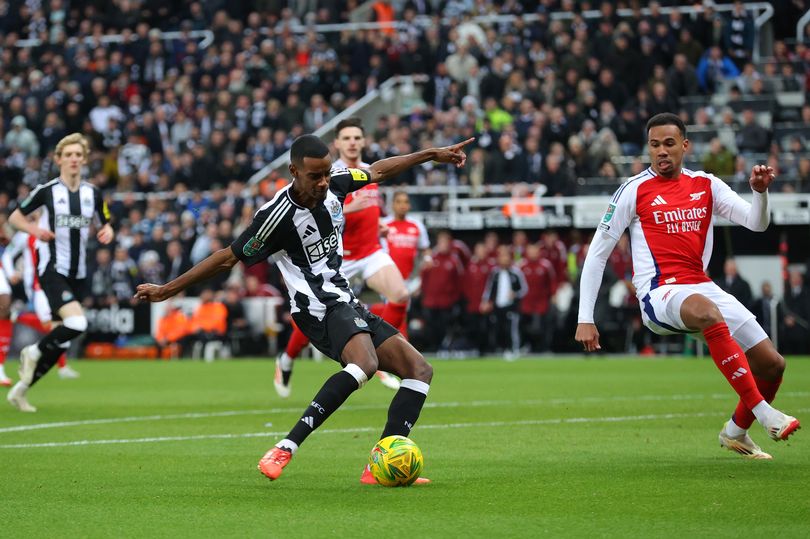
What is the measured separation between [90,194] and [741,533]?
9.75 meters

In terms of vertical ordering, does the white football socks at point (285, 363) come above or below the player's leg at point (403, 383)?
below

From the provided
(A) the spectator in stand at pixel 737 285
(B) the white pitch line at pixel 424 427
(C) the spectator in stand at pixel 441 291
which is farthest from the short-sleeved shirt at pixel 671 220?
(C) the spectator in stand at pixel 441 291

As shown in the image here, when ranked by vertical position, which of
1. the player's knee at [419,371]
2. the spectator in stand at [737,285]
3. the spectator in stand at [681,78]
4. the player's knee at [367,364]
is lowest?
the spectator in stand at [737,285]

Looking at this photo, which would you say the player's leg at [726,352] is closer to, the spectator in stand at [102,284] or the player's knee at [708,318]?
the player's knee at [708,318]

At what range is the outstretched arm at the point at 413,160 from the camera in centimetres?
874

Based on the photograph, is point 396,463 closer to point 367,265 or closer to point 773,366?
point 773,366

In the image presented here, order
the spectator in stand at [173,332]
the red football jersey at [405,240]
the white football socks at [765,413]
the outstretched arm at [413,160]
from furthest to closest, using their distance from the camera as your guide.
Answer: the spectator in stand at [173,332]
the red football jersey at [405,240]
the outstretched arm at [413,160]
the white football socks at [765,413]

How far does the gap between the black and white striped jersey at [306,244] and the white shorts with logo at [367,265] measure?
5757mm

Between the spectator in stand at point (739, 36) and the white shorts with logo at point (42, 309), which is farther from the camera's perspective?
the spectator in stand at point (739, 36)

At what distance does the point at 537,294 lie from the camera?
25922 mm

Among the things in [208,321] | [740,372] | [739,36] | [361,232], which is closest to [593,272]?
[740,372]

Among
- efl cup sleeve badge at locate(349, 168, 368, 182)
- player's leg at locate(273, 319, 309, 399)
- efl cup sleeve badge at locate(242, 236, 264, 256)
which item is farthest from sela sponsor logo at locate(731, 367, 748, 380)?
player's leg at locate(273, 319, 309, 399)

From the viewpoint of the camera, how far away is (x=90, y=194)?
46.9 ft

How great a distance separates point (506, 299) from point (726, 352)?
17.4 m
